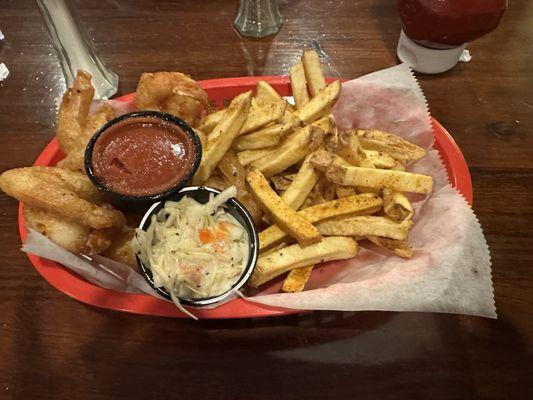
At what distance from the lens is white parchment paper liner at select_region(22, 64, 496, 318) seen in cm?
154

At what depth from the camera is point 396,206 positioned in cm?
174

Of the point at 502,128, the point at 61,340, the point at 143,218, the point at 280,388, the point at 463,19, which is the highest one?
the point at 463,19

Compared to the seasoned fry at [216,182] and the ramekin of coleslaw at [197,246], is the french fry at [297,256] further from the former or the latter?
the seasoned fry at [216,182]

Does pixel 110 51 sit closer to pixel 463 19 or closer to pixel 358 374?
pixel 463 19

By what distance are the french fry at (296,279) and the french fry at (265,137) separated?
543mm

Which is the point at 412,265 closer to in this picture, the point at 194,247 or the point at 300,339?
the point at 300,339

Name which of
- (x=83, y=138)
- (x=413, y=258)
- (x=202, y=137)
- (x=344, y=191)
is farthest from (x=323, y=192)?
(x=83, y=138)

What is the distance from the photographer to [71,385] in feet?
5.47

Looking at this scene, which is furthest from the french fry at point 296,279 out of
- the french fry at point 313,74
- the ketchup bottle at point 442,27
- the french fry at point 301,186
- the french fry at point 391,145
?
the ketchup bottle at point 442,27

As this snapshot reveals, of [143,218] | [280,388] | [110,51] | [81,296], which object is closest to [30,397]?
[81,296]

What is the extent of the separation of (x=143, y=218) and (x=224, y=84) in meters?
0.94

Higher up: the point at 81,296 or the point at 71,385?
the point at 81,296

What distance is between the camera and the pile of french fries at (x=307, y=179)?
1.71 m

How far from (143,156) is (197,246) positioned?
1.29 ft
